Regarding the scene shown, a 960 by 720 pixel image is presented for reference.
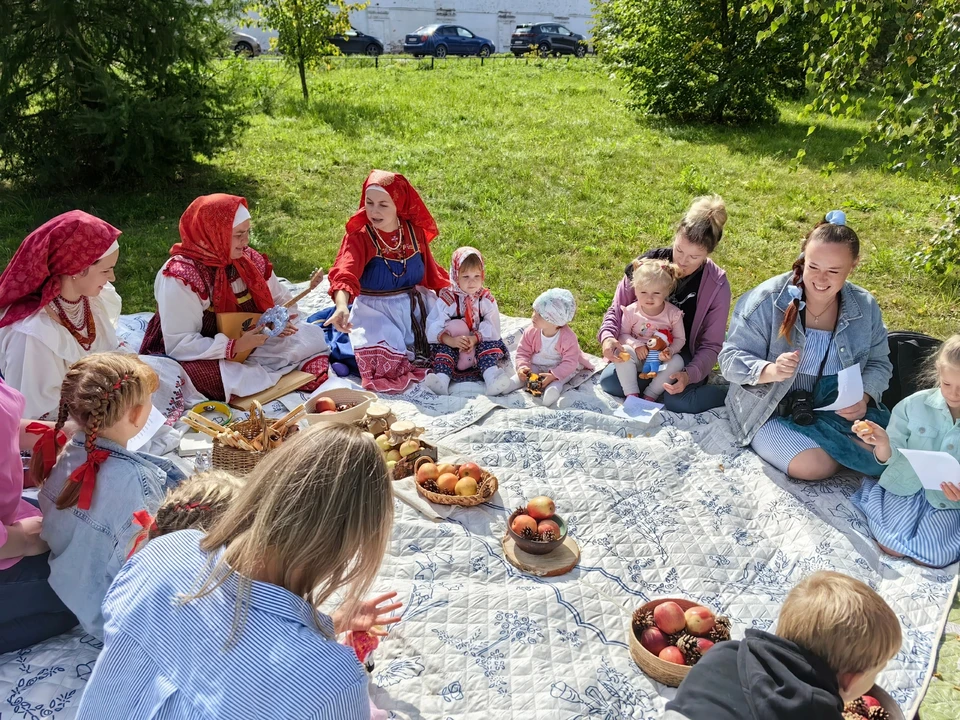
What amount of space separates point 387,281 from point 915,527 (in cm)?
352

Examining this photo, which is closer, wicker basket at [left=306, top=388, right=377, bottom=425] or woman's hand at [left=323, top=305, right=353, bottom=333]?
wicker basket at [left=306, top=388, right=377, bottom=425]

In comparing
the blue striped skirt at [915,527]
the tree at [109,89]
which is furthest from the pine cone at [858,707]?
the tree at [109,89]

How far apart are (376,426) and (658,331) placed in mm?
1956

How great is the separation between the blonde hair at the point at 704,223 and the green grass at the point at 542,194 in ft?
4.49

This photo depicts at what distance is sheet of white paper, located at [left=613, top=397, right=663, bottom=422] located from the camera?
183 inches

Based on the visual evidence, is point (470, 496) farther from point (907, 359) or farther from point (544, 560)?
point (907, 359)

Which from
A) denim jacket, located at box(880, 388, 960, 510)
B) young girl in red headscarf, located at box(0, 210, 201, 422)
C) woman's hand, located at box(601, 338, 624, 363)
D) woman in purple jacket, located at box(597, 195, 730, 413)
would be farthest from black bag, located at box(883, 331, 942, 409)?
young girl in red headscarf, located at box(0, 210, 201, 422)

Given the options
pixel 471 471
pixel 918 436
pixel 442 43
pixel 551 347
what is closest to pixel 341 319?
pixel 551 347

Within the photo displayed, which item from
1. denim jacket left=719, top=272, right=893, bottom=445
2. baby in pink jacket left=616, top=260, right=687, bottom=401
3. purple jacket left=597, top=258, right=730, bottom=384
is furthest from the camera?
A: purple jacket left=597, top=258, right=730, bottom=384

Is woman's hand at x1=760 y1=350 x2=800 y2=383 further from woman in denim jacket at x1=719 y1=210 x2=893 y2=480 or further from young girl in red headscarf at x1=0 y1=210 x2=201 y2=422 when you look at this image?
young girl in red headscarf at x1=0 y1=210 x2=201 y2=422

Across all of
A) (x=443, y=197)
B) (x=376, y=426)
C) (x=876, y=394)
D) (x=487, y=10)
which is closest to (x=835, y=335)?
(x=876, y=394)

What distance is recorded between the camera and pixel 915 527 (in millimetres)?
3646

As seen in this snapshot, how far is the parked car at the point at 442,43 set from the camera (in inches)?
979

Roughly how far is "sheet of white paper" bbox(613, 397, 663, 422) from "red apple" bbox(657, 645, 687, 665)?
1966mm
